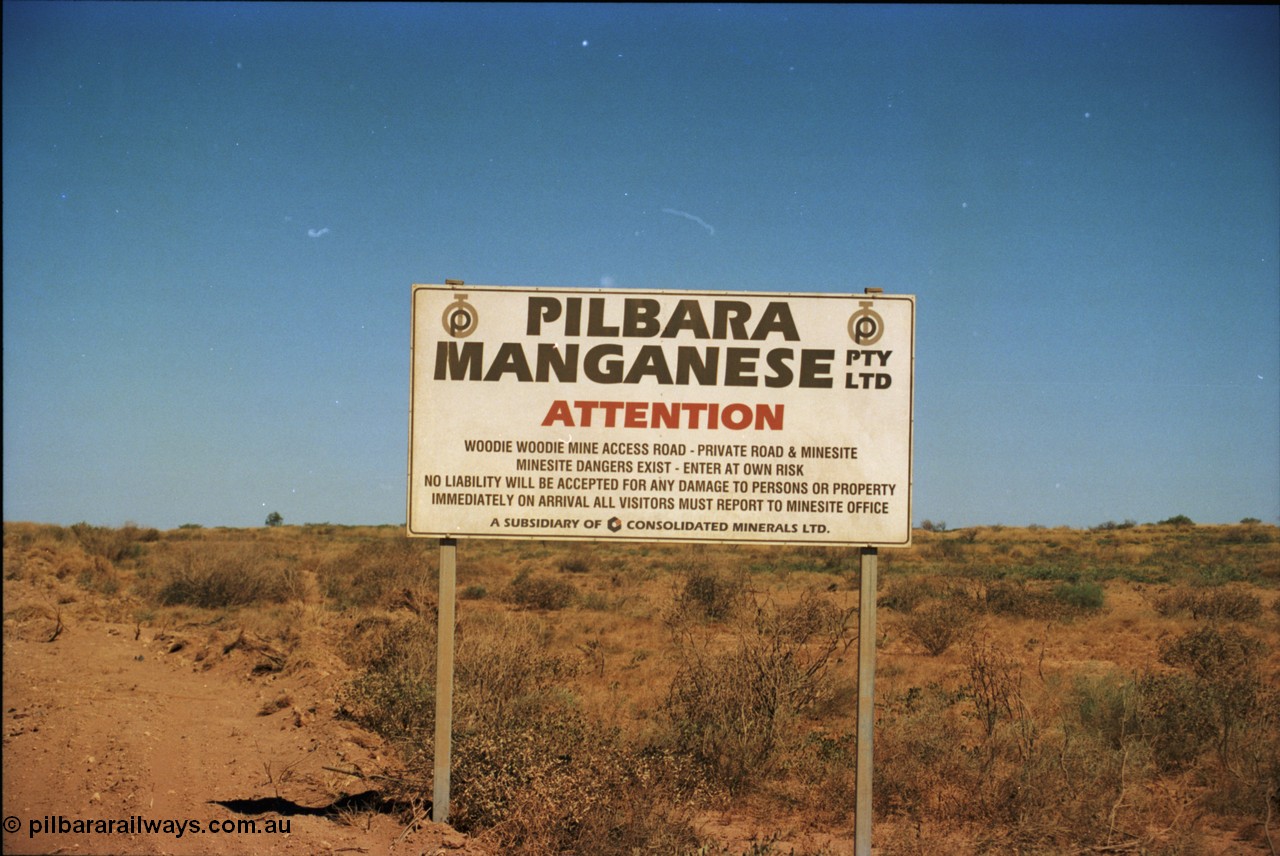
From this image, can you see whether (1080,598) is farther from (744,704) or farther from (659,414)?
(659,414)

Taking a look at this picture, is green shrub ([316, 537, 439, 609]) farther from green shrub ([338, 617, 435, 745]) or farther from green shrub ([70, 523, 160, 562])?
green shrub ([70, 523, 160, 562])

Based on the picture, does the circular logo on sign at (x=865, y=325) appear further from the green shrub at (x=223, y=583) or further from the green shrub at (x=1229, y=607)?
the green shrub at (x=223, y=583)

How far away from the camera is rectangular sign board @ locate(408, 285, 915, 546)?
5.92 m

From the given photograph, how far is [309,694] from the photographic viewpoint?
984 cm

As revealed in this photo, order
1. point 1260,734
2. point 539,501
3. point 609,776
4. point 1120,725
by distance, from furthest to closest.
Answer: point 1120,725
point 1260,734
point 609,776
point 539,501

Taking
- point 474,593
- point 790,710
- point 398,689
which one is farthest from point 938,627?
point 474,593

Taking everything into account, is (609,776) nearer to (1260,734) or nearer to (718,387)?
(718,387)

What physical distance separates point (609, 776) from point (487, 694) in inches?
94.0

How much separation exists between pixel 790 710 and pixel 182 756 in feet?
17.6

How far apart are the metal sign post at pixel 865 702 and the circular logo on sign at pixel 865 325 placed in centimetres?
144

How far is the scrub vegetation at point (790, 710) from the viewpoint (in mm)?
6281

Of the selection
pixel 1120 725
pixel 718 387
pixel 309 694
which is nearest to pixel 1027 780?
pixel 1120 725

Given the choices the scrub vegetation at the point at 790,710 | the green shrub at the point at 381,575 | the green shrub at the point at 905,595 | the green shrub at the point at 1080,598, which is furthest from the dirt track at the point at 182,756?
the green shrub at the point at 1080,598

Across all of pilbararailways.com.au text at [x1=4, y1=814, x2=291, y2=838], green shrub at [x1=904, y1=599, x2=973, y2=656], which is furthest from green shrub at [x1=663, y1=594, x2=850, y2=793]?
green shrub at [x1=904, y1=599, x2=973, y2=656]
